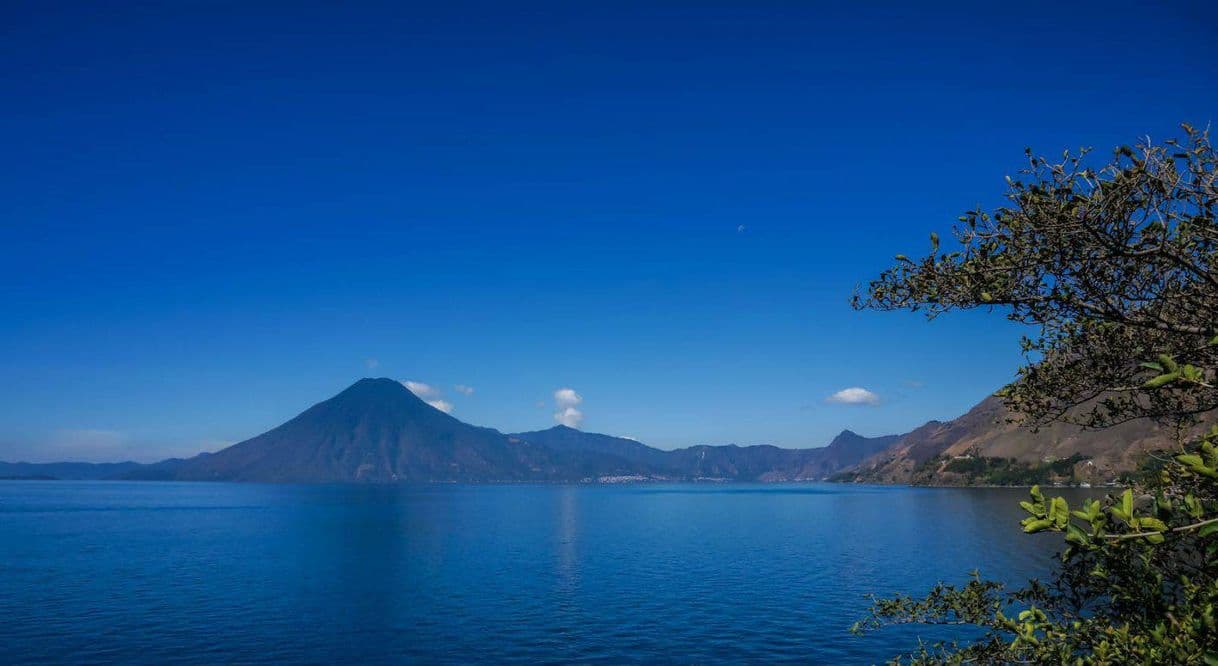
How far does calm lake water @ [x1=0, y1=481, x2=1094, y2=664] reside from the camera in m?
59.9

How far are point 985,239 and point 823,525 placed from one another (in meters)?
187

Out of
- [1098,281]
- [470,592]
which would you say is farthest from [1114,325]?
[470,592]

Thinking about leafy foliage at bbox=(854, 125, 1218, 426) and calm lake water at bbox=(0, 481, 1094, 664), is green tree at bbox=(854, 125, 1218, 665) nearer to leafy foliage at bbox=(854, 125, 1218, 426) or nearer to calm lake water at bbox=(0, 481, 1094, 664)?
leafy foliage at bbox=(854, 125, 1218, 426)

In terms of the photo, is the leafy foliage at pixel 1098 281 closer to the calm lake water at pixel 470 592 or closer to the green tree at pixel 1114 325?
the green tree at pixel 1114 325

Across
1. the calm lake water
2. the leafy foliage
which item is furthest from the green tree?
the calm lake water

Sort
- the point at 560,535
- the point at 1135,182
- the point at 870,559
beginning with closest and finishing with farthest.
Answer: the point at 1135,182 → the point at 870,559 → the point at 560,535

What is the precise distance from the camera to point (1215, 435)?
8.60 meters

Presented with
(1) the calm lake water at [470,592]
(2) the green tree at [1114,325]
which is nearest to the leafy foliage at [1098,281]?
(2) the green tree at [1114,325]

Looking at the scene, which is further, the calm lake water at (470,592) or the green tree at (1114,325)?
the calm lake water at (470,592)

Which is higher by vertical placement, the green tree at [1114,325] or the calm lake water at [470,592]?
the green tree at [1114,325]

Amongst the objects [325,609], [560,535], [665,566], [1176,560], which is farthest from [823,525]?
[1176,560]

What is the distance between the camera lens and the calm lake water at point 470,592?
197ft

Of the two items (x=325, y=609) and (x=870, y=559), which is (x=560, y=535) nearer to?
(x=870, y=559)

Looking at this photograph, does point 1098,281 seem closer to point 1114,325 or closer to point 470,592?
point 1114,325
